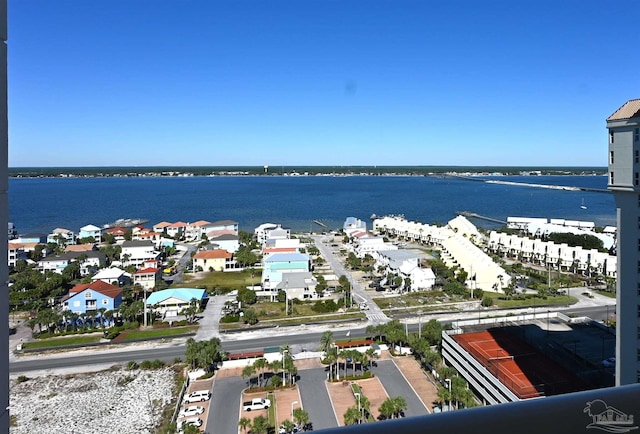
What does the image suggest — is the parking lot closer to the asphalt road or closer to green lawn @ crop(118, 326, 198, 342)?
the asphalt road

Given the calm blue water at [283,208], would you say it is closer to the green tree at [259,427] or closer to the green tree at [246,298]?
the green tree at [246,298]

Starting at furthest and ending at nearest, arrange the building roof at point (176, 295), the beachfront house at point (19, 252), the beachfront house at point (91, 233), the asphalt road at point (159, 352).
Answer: the beachfront house at point (91, 233), the beachfront house at point (19, 252), the building roof at point (176, 295), the asphalt road at point (159, 352)

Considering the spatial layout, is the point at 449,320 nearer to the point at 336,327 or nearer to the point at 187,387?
the point at 336,327

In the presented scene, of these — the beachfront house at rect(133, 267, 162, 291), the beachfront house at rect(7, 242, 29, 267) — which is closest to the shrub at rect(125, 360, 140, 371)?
the beachfront house at rect(133, 267, 162, 291)

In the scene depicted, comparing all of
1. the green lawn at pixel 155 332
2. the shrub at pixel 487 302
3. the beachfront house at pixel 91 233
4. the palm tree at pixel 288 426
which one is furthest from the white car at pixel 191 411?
the beachfront house at pixel 91 233

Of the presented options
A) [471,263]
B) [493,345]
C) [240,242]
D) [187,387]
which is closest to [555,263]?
[471,263]

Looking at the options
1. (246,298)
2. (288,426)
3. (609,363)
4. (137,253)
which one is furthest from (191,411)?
(137,253)

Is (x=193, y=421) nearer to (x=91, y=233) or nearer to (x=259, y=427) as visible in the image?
(x=259, y=427)
